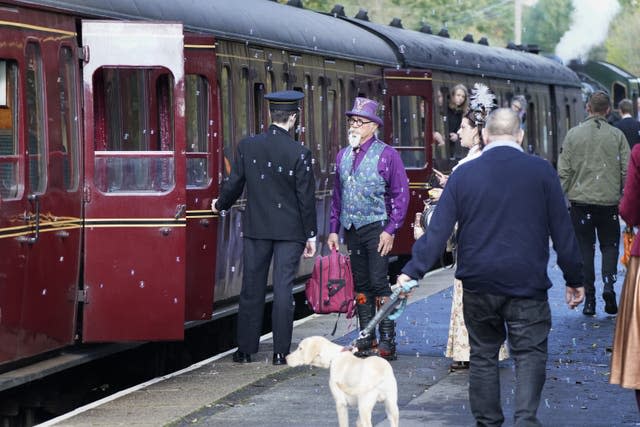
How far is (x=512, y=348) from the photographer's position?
8.54m

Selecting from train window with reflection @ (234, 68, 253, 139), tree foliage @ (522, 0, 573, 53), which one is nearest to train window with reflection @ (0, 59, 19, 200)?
train window with reflection @ (234, 68, 253, 139)

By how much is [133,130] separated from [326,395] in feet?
8.23

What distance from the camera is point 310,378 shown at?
1112 centimetres

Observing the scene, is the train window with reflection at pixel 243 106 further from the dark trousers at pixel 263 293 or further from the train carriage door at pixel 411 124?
the train carriage door at pixel 411 124

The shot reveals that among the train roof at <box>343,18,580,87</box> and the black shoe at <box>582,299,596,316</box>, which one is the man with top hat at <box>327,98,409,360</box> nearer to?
the black shoe at <box>582,299,596,316</box>

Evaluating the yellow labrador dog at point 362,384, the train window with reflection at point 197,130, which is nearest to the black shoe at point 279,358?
the train window with reflection at point 197,130

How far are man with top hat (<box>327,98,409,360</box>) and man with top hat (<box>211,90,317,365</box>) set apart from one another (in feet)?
0.87

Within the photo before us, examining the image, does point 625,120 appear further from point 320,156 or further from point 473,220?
point 473,220

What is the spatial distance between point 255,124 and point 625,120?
20.2ft

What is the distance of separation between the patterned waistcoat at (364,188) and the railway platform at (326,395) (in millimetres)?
1041

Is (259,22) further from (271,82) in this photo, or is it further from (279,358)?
(279,358)

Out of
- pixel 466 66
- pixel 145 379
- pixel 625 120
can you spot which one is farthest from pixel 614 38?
pixel 145 379

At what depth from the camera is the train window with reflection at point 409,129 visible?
20609mm

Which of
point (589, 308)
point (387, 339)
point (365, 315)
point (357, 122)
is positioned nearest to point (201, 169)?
point (357, 122)
